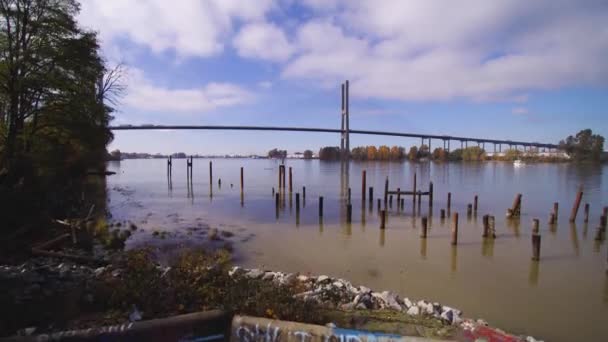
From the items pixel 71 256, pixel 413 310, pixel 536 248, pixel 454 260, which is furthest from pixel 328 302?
pixel 536 248

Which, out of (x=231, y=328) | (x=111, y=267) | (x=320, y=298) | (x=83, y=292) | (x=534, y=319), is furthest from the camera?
(x=534, y=319)

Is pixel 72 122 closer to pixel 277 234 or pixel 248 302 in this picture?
pixel 277 234

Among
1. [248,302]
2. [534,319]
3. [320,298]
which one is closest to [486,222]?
[534,319]

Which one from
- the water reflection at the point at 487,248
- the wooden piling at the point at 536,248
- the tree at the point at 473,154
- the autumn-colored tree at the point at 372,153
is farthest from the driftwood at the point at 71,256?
the autumn-colored tree at the point at 372,153

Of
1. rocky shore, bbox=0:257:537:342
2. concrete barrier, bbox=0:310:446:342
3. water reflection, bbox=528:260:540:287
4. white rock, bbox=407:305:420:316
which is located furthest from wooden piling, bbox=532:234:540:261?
concrete barrier, bbox=0:310:446:342

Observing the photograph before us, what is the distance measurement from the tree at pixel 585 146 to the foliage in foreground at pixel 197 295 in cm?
10608

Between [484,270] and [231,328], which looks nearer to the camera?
[231,328]

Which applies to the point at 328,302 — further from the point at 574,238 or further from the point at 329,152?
the point at 329,152

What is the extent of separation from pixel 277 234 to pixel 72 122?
10365 millimetres

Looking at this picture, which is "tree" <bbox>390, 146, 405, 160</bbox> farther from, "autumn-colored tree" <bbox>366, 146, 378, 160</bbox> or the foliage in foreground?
the foliage in foreground

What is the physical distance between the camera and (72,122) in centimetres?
1546

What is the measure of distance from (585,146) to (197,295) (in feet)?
368

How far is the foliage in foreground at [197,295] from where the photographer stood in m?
3.70

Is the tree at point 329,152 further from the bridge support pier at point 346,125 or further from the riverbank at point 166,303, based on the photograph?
the riverbank at point 166,303
